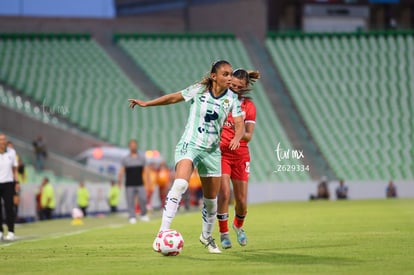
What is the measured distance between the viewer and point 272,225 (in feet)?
72.8

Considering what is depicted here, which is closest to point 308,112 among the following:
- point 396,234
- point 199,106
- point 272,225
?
point 272,225

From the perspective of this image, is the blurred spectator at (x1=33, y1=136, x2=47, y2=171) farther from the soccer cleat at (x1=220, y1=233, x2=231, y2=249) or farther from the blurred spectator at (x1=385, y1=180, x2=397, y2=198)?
the soccer cleat at (x1=220, y1=233, x2=231, y2=249)

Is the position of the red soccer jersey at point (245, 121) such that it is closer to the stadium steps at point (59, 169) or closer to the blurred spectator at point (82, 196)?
the blurred spectator at point (82, 196)

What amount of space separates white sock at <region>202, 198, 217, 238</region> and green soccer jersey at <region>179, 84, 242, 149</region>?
0.85 m

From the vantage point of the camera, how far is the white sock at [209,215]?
1405cm

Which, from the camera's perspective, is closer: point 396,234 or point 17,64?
point 396,234

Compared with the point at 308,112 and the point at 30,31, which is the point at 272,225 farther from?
the point at 30,31

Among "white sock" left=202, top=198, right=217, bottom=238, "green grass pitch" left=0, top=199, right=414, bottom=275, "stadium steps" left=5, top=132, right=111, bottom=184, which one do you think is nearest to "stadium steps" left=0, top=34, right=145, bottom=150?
"stadium steps" left=5, top=132, right=111, bottom=184

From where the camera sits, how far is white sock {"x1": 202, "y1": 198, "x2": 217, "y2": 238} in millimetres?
14047

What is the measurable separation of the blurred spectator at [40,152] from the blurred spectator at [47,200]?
592 centimetres

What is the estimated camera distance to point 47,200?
3459 cm

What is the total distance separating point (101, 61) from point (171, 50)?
13.1ft

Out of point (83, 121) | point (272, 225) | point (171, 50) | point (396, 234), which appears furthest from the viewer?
point (171, 50)

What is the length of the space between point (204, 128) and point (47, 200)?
21.8 meters
